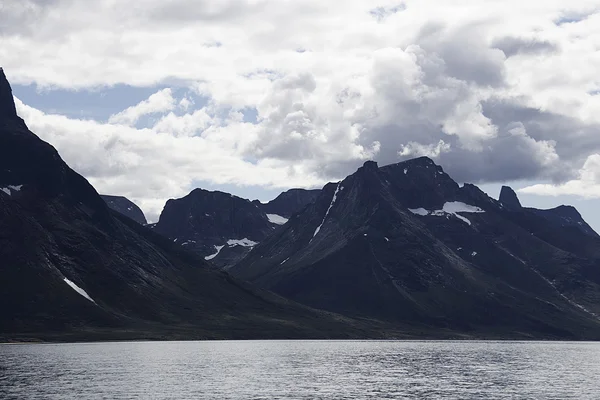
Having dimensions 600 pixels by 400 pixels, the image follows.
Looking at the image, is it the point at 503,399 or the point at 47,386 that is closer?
the point at 503,399

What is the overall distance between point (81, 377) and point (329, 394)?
192 ft

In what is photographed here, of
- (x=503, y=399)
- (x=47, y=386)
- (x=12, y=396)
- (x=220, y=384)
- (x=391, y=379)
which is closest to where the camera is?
(x=12, y=396)

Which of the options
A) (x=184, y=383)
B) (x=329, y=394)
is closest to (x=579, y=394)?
(x=329, y=394)

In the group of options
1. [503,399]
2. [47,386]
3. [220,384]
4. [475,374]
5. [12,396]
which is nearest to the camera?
[12,396]

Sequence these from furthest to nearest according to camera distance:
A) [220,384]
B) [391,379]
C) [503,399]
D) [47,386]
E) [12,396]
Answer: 1. [391,379]
2. [220,384]
3. [47,386]
4. [503,399]
5. [12,396]

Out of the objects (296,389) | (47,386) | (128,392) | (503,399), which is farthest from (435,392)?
(47,386)

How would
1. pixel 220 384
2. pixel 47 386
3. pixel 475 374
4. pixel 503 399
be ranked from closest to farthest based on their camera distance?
pixel 503 399, pixel 47 386, pixel 220 384, pixel 475 374

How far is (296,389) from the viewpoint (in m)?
152

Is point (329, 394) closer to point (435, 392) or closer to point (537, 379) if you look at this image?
point (435, 392)

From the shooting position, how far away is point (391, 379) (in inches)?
7096

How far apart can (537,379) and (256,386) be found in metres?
68.6

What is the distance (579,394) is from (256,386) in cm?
Result: 6121

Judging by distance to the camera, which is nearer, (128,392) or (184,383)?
(128,392)

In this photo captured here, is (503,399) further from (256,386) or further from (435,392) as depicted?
(256,386)
